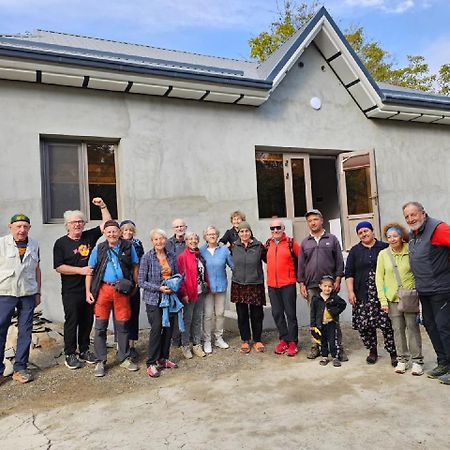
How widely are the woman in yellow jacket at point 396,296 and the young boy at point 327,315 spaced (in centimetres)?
51

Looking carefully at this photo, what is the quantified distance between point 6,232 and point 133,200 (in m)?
1.96

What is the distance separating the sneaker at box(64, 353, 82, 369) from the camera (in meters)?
4.90

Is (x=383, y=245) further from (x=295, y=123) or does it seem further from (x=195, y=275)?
(x=295, y=123)

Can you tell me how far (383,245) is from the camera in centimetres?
488

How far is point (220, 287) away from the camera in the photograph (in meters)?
5.46

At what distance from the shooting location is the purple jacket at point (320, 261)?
5.02m

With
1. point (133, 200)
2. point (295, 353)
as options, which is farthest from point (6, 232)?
point (295, 353)

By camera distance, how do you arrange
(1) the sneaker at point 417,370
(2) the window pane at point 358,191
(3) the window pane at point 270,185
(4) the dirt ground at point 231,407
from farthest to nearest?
(2) the window pane at point 358,191, (3) the window pane at point 270,185, (1) the sneaker at point 417,370, (4) the dirt ground at point 231,407

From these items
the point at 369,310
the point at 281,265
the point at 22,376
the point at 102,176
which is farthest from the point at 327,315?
the point at 102,176

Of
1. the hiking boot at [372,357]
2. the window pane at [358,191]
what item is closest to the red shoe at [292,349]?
the hiking boot at [372,357]

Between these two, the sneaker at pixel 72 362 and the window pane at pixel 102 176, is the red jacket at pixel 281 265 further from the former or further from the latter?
the window pane at pixel 102 176

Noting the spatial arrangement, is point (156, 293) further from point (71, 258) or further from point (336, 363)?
point (336, 363)

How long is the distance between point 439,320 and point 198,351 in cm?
278

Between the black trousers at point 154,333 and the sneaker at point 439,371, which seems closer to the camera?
the sneaker at point 439,371
